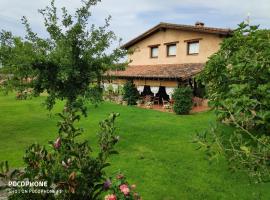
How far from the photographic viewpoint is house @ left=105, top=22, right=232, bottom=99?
907 inches

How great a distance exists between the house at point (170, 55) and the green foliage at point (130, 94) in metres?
0.74

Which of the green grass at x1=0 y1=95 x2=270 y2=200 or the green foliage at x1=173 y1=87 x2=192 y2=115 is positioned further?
the green foliage at x1=173 y1=87 x2=192 y2=115

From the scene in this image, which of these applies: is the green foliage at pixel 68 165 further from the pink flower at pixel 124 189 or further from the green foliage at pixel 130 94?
the green foliage at pixel 130 94

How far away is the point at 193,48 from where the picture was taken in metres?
25.3

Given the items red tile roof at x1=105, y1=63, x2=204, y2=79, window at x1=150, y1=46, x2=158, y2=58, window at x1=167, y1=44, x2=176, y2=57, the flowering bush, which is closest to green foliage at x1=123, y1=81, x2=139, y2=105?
red tile roof at x1=105, y1=63, x2=204, y2=79

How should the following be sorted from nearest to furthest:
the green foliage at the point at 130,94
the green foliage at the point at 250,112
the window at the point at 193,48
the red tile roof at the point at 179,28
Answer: the green foliage at the point at 250,112 < the red tile roof at the point at 179,28 < the window at the point at 193,48 < the green foliage at the point at 130,94

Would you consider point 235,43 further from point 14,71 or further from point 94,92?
point 14,71

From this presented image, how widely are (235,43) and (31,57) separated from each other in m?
6.44

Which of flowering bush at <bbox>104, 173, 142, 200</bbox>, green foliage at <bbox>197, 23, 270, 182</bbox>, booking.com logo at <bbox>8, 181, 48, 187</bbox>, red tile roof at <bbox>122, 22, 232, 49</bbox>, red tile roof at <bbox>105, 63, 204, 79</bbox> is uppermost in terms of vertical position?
red tile roof at <bbox>122, 22, 232, 49</bbox>

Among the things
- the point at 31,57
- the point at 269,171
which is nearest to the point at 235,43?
the point at 269,171

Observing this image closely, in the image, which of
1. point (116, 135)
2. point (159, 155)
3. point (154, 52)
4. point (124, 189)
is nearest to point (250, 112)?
point (124, 189)

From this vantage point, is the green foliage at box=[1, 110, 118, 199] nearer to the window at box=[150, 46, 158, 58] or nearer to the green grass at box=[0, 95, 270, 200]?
the green grass at box=[0, 95, 270, 200]

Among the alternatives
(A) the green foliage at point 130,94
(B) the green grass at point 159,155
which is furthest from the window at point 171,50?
(B) the green grass at point 159,155

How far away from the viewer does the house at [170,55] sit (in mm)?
23031
